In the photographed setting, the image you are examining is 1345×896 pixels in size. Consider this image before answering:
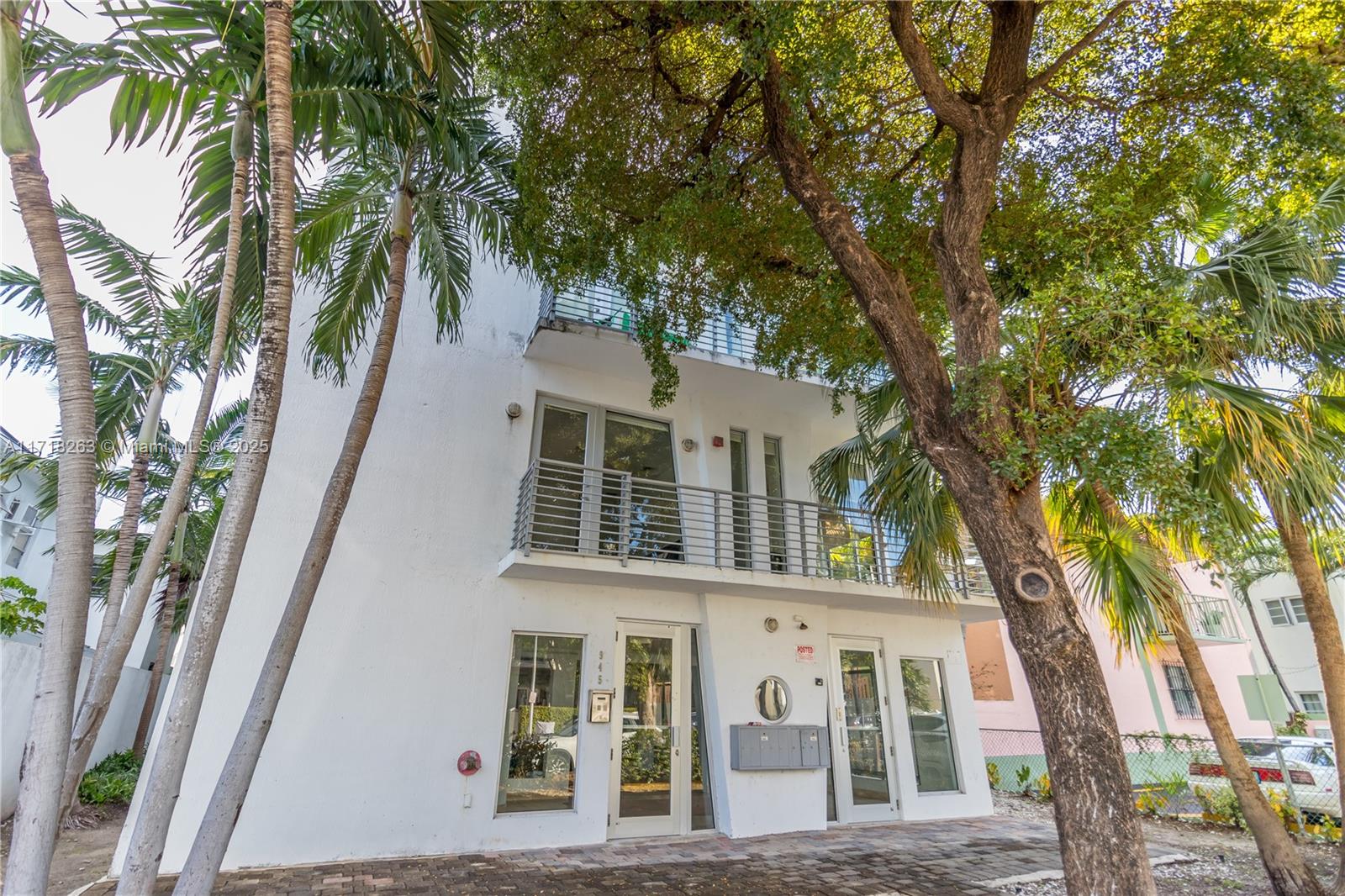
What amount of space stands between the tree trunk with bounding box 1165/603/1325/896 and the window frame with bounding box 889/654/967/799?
155 inches

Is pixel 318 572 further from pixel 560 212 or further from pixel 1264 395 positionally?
pixel 1264 395

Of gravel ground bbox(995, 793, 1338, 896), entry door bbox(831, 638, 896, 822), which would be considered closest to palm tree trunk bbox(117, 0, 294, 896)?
gravel ground bbox(995, 793, 1338, 896)

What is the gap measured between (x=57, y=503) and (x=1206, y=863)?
10.2m

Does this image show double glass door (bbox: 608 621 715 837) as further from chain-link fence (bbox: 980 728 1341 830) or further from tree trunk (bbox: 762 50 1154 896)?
chain-link fence (bbox: 980 728 1341 830)

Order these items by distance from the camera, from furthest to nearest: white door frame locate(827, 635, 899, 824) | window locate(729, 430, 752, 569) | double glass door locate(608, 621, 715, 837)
A: window locate(729, 430, 752, 569) → white door frame locate(827, 635, 899, 824) → double glass door locate(608, 621, 715, 837)

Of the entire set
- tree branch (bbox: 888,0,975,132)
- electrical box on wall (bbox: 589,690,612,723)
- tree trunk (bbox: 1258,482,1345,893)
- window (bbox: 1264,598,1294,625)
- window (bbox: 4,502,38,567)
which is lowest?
electrical box on wall (bbox: 589,690,612,723)

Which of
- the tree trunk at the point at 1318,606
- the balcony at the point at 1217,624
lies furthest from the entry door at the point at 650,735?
the balcony at the point at 1217,624

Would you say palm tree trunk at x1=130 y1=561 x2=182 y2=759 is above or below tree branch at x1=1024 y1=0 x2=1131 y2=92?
below

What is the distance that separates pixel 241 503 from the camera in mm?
3740

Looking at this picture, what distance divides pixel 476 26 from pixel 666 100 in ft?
6.30

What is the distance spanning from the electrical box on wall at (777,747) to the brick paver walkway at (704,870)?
80cm

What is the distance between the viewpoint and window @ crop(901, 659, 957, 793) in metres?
9.11

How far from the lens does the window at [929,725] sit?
359 inches

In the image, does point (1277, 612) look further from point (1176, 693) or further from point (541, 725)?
point (541, 725)
